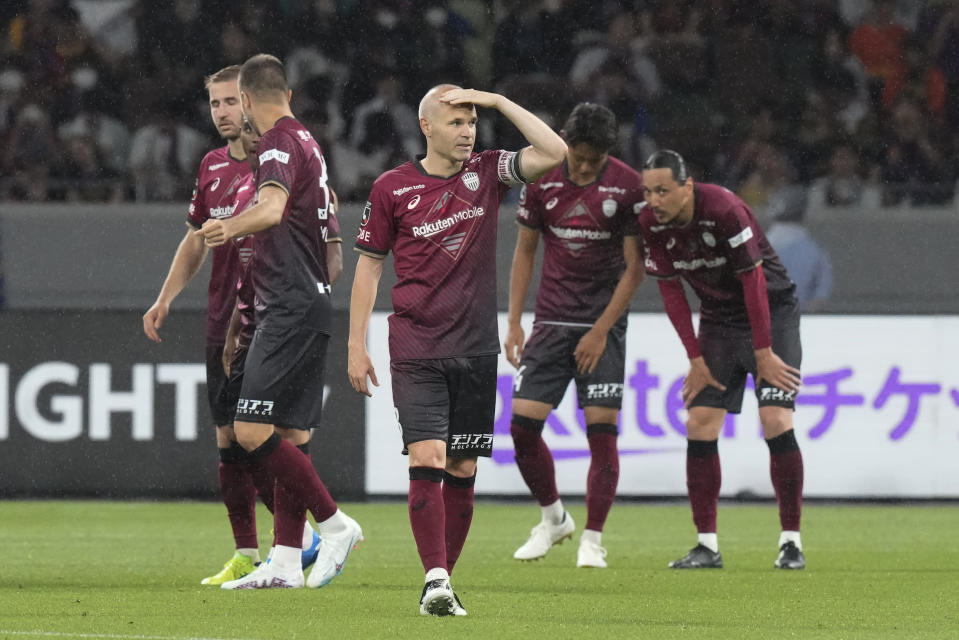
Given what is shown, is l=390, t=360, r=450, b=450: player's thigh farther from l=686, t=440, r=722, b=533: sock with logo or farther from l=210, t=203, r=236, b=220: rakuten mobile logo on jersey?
l=686, t=440, r=722, b=533: sock with logo

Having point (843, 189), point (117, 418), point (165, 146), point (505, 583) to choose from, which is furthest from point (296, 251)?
point (165, 146)

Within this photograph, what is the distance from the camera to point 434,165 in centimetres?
632

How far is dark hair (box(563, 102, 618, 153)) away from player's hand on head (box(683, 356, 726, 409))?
1160 mm

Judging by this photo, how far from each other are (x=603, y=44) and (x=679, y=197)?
321 inches

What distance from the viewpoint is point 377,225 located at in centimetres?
632

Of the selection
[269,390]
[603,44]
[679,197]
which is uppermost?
[603,44]

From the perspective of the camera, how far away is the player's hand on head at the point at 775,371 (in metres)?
8.04

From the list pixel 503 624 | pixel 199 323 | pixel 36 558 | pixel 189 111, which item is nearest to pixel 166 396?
pixel 199 323

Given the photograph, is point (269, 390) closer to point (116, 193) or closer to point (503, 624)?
point (503, 624)

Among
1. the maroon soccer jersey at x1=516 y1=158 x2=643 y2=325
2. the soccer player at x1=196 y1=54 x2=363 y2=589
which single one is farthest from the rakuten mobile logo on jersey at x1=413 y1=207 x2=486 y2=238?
the maroon soccer jersey at x1=516 y1=158 x2=643 y2=325

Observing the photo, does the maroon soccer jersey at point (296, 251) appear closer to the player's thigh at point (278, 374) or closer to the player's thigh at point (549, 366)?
the player's thigh at point (278, 374)

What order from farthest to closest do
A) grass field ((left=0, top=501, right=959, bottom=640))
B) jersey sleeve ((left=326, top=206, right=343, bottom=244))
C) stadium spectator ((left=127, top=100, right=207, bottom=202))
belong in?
1. stadium spectator ((left=127, top=100, right=207, bottom=202))
2. jersey sleeve ((left=326, top=206, right=343, bottom=244))
3. grass field ((left=0, top=501, right=959, bottom=640))

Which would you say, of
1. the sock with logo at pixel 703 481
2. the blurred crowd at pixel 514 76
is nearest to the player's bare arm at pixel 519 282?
the sock with logo at pixel 703 481

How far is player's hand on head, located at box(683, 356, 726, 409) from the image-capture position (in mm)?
8297
